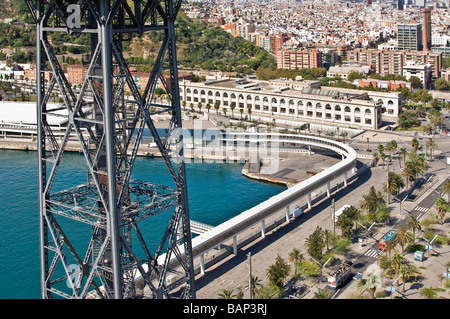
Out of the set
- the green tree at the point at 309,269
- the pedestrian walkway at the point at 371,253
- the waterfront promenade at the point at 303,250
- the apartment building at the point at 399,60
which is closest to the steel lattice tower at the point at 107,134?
the waterfront promenade at the point at 303,250

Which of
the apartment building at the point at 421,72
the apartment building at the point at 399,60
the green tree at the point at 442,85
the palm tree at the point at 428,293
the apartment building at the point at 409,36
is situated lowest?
the palm tree at the point at 428,293

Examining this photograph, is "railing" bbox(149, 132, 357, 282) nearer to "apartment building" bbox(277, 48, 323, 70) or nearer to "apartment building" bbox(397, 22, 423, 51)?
"apartment building" bbox(277, 48, 323, 70)

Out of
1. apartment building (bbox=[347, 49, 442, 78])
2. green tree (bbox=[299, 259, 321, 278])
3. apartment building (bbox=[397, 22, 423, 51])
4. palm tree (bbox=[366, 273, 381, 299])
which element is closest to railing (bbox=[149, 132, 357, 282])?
green tree (bbox=[299, 259, 321, 278])

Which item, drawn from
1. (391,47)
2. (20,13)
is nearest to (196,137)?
(391,47)

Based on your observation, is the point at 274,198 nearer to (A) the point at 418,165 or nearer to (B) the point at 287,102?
(A) the point at 418,165

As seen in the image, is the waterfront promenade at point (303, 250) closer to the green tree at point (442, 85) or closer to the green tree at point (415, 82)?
the green tree at point (415, 82)

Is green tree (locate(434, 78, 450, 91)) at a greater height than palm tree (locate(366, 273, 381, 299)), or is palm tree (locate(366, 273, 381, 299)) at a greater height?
green tree (locate(434, 78, 450, 91))

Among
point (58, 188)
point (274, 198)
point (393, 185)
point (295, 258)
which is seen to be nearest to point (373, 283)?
point (295, 258)
